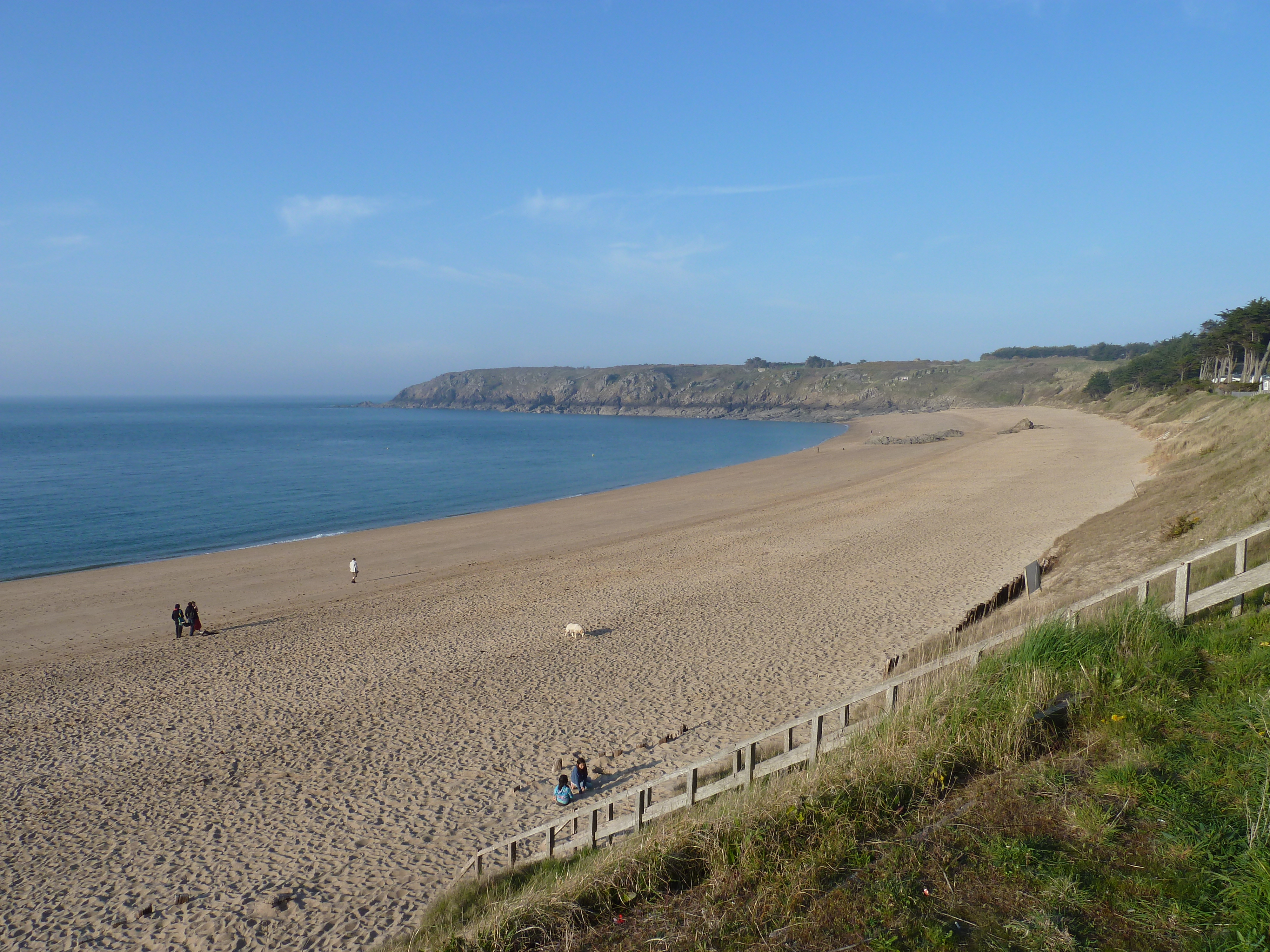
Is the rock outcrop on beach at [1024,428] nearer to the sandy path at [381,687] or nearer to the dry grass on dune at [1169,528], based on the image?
the dry grass on dune at [1169,528]

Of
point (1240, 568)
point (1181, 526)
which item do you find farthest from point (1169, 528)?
point (1240, 568)

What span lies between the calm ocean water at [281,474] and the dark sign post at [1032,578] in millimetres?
28260

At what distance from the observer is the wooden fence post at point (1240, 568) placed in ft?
21.0

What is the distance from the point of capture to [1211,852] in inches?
153

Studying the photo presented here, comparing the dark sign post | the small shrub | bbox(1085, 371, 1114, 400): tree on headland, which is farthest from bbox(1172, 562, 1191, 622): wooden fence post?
bbox(1085, 371, 1114, 400): tree on headland

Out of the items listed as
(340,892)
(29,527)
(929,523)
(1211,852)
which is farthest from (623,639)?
(29,527)

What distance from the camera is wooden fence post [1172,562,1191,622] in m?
6.46

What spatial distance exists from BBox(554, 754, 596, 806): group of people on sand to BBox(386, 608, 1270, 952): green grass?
2534 millimetres

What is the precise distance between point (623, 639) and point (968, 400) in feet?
420

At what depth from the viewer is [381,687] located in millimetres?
12930

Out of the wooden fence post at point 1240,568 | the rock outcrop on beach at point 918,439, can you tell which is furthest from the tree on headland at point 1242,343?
the wooden fence post at point 1240,568

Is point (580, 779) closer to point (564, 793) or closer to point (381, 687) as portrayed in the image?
point (564, 793)

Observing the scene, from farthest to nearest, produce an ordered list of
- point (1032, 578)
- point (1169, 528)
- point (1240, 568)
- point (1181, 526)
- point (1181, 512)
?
point (1181, 512), point (1169, 528), point (1032, 578), point (1181, 526), point (1240, 568)

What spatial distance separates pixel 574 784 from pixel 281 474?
4956cm
